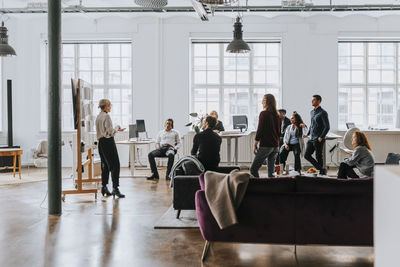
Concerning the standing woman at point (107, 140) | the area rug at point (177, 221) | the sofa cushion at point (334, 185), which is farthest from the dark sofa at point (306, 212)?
the standing woman at point (107, 140)

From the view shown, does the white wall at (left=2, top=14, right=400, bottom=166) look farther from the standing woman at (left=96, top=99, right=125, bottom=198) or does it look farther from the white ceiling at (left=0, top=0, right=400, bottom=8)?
→ the standing woman at (left=96, top=99, right=125, bottom=198)

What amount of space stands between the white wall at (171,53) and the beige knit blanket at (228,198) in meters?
7.11

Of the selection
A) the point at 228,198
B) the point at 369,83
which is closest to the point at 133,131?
the point at 228,198

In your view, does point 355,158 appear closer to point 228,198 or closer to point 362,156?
point 362,156

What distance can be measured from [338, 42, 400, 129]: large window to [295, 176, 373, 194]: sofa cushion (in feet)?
25.4

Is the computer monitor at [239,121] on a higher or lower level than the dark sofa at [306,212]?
higher

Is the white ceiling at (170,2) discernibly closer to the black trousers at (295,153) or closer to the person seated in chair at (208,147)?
the black trousers at (295,153)

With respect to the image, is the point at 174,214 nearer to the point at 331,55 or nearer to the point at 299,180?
the point at 299,180

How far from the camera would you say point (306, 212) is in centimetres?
342

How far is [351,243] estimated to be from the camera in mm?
3424

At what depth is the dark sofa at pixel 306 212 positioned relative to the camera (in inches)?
133

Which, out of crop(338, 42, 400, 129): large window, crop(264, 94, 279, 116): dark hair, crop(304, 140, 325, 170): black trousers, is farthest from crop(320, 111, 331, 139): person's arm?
crop(338, 42, 400, 129): large window

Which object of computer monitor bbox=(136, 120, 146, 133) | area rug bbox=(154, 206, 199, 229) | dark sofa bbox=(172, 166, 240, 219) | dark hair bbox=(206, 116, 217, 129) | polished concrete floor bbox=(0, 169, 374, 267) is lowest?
polished concrete floor bbox=(0, 169, 374, 267)

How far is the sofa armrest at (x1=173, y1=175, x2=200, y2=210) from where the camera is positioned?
15.9 ft
